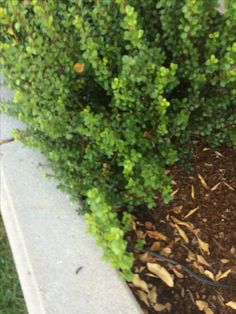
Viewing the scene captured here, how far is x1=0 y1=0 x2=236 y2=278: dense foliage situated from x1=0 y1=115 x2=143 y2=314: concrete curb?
178mm

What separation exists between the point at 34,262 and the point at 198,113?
1.06 meters

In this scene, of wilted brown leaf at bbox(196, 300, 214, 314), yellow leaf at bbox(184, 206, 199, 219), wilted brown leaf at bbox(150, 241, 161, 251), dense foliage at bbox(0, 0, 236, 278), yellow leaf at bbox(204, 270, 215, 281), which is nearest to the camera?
dense foliage at bbox(0, 0, 236, 278)

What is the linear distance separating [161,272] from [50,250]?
54 cm

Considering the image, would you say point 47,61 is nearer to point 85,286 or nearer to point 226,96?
point 226,96

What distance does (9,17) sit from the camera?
2.25m

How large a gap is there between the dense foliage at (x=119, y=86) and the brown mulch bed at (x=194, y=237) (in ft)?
0.64

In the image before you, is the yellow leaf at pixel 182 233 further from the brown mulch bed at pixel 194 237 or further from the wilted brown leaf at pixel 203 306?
the wilted brown leaf at pixel 203 306

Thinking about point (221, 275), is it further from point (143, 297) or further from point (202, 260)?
point (143, 297)

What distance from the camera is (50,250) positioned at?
92.9 inches

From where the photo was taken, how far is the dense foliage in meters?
2.08

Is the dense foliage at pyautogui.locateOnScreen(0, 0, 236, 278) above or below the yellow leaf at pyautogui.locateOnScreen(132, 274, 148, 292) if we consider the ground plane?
above

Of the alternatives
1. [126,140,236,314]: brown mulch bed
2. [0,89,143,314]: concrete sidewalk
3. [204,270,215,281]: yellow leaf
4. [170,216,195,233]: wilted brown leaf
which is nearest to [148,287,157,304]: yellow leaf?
[126,140,236,314]: brown mulch bed

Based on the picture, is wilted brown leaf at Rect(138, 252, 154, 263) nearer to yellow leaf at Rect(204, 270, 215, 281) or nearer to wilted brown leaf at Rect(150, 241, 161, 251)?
wilted brown leaf at Rect(150, 241, 161, 251)

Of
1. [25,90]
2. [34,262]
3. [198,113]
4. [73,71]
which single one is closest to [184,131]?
[198,113]
